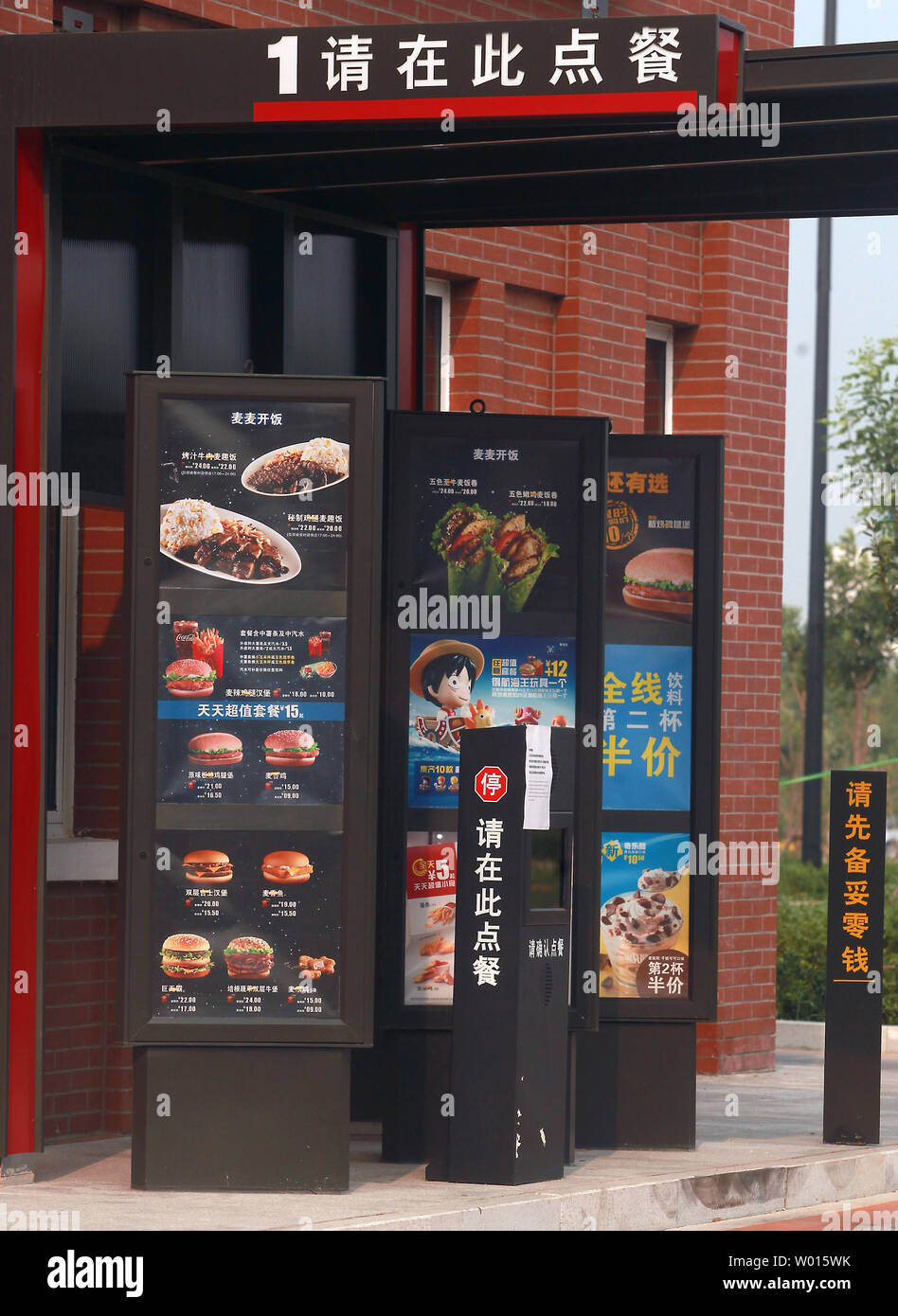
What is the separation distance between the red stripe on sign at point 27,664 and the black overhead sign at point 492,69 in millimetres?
1048

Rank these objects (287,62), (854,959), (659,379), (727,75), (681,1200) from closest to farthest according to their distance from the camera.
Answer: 1. (727,75)
2. (287,62)
3. (681,1200)
4. (854,959)
5. (659,379)

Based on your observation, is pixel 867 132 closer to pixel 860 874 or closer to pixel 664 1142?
pixel 860 874

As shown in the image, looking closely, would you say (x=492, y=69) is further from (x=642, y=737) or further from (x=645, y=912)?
(x=645, y=912)

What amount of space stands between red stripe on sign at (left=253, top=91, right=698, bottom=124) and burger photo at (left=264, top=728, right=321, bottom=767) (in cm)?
227

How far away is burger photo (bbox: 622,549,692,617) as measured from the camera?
9727 millimetres

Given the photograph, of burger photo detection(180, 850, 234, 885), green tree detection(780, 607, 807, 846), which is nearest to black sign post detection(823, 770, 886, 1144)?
burger photo detection(180, 850, 234, 885)

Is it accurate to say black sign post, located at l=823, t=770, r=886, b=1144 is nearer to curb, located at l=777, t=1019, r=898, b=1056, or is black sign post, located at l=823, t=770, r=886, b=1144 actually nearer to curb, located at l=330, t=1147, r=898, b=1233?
curb, located at l=330, t=1147, r=898, b=1233

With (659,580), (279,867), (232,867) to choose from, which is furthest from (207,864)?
(659,580)

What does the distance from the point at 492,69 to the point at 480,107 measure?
0.14 m

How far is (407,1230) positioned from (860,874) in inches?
130

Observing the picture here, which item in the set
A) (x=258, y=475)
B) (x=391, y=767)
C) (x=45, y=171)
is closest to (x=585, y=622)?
(x=391, y=767)

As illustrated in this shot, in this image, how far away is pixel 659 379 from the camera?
14453 millimetres

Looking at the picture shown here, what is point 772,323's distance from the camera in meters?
14.7

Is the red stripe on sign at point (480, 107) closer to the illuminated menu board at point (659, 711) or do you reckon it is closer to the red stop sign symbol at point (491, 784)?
the illuminated menu board at point (659, 711)
